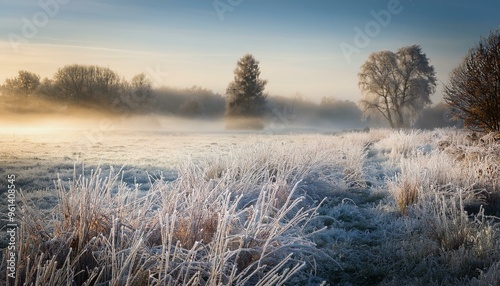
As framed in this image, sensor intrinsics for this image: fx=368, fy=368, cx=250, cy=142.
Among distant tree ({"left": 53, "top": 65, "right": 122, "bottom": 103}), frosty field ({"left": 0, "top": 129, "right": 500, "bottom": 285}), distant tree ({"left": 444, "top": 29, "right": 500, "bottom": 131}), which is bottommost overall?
frosty field ({"left": 0, "top": 129, "right": 500, "bottom": 285})

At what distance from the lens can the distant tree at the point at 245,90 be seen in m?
41.2

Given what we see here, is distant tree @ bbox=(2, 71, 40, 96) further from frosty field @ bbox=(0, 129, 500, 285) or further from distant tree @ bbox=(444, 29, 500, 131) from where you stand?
distant tree @ bbox=(444, 29, 500, 131)

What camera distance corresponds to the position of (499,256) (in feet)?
10.9

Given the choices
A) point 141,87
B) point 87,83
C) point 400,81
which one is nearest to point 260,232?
point 87,83

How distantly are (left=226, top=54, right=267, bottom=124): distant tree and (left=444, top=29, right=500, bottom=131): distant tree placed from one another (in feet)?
106

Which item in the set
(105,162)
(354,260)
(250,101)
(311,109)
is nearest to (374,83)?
(250,101)

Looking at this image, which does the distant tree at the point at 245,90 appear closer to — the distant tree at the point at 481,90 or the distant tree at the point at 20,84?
the distant tree at the point at 20,84

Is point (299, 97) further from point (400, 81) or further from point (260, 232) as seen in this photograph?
point (260, 232)

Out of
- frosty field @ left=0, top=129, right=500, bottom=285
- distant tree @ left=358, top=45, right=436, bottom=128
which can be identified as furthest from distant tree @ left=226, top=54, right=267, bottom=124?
frosty field @ left=0, top=129, right=500, bottom=285

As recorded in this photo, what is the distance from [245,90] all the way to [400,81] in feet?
52.6

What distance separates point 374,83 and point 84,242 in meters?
34.7

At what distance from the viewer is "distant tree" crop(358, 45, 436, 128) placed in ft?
112

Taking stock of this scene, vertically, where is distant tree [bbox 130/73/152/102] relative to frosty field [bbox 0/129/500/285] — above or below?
above

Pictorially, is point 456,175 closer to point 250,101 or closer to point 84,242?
point 84,242
